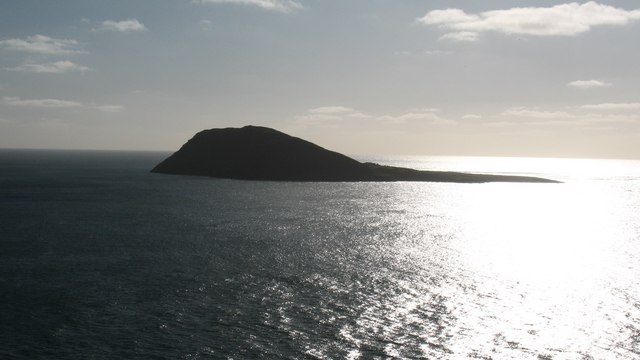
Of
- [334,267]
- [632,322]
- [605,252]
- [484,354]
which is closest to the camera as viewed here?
[484,354]

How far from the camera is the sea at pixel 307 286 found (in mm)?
35375

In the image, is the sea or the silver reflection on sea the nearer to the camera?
the sea

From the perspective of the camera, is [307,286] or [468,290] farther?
[468,290]

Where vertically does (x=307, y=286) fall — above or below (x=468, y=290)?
below

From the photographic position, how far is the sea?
35375 millimetres

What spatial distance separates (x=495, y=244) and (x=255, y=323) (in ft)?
169

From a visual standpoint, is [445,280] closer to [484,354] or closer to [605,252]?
[484,354]

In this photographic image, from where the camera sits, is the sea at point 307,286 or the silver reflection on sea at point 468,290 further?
the silver reflection on sea at point 468,290

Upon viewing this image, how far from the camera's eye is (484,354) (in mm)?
34438

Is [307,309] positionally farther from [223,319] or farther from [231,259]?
[231,259]

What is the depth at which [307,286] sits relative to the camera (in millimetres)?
49906

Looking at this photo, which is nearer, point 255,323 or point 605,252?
point 255,323

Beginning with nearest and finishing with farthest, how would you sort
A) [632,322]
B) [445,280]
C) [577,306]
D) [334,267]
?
[632,322] < [577,306] < [445,280] < [334,267]

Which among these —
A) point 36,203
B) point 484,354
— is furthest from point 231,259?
point 36,203
